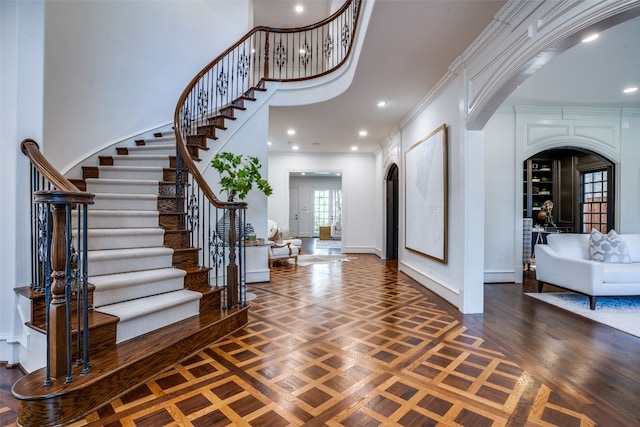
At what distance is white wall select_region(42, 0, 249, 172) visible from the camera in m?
3.93

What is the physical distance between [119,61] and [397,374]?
17.8 ft

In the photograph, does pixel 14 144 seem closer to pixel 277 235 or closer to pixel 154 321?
pixel 154 321

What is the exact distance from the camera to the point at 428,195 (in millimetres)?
4766

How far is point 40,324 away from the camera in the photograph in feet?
7.11

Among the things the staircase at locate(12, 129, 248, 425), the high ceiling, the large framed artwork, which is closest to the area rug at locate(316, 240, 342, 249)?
the high ceiling

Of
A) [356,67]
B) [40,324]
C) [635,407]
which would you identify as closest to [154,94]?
[356,67]

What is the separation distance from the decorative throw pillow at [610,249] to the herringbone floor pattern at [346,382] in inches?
89.8

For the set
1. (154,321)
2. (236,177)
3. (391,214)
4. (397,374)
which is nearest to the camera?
(397,374)

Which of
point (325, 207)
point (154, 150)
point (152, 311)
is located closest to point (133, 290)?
point (152, 311)

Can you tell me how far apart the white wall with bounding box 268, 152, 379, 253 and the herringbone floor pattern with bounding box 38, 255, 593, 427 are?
5.62 metres

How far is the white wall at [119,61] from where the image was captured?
3.93 meters

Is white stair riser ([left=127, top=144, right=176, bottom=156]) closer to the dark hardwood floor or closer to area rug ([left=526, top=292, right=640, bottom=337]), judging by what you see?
→ the dark hardwood floor

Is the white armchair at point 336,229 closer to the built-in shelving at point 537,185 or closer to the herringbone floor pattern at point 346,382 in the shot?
the built-in shelving at point 537,185

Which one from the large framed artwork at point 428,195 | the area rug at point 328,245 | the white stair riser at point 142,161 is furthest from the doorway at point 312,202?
the white stair riser at point 142,161
